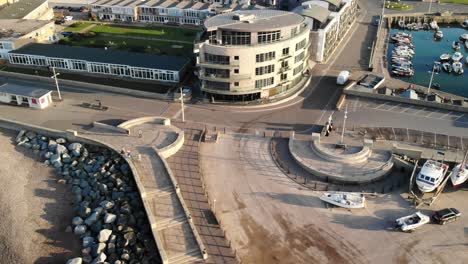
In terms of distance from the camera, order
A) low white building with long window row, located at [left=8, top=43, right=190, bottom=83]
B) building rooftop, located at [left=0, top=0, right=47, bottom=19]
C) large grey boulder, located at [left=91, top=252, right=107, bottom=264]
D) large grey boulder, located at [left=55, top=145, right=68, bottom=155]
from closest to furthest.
Result: large grey boulder, located at [left=91, top=252, right=107, bottom=264] → large grey boulder, located at [left=55, top=145, right=68, bottom=155] → low white building with long window row, located at [left=8, top=43, right=190, bottom=83] → building rooftop, located at [left=0, top=0, right=47, bottom=19]

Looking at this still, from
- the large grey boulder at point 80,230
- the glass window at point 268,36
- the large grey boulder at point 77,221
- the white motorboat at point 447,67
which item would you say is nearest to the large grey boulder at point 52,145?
the large grey boulder at point 77,221

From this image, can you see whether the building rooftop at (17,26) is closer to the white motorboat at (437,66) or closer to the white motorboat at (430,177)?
the white motorboat at (430,177)

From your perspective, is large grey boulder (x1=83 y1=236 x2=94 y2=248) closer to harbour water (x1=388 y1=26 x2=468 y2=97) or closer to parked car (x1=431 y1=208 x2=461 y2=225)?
parked car (x1=431 y1=208 x2=461 y2=225)

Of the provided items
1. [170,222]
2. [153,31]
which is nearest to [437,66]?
[153,31]

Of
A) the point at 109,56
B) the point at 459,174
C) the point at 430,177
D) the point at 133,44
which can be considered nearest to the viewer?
the point at 430,177

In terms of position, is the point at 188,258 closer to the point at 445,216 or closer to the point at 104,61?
the point at 445,216

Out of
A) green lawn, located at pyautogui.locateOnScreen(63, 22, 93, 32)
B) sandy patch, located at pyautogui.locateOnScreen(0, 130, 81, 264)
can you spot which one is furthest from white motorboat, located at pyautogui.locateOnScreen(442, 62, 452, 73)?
green lawn, located at pyautogui.locateOnScreen(63, 22, 93, 32)
